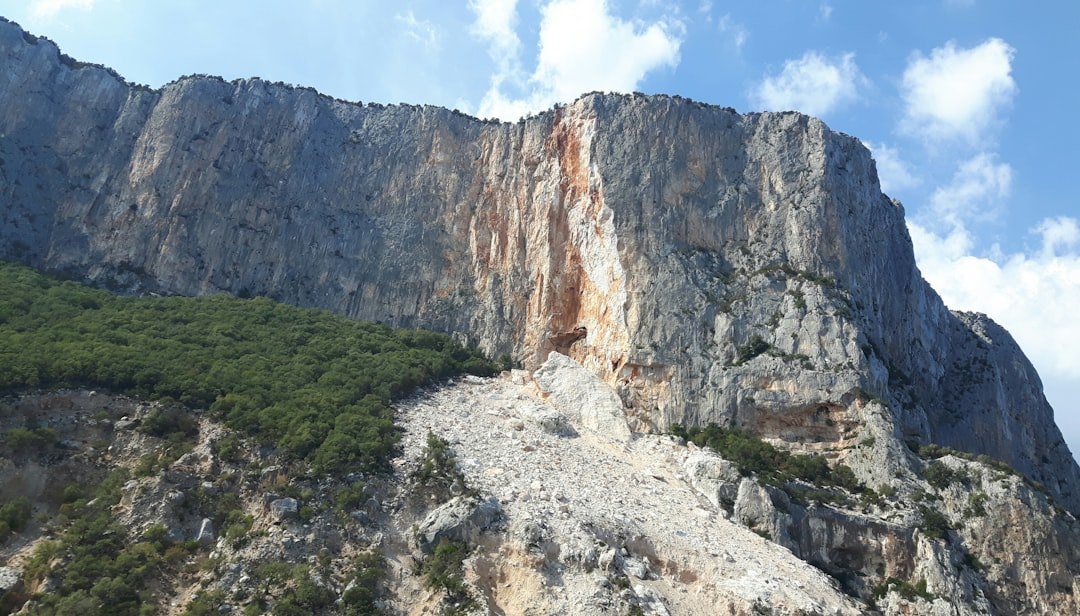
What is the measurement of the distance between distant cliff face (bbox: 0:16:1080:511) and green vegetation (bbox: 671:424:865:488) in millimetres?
→ 1590

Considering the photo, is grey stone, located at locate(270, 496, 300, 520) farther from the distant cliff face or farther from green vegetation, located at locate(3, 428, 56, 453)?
the distant cliff face

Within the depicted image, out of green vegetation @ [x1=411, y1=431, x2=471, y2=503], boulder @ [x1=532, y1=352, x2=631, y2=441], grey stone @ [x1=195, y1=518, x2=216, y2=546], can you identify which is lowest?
grey stone @ [x1=195, y1=518, x2=216, y2=546]

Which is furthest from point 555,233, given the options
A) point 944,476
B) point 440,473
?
point 944,476

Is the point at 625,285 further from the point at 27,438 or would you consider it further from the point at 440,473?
the point at 27,438

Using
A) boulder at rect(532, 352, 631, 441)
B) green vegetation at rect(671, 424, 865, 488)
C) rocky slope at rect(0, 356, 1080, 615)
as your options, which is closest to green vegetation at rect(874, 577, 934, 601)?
rocky slope at rect(0, 356, 1080, 615)

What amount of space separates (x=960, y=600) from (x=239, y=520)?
22470 millimetres

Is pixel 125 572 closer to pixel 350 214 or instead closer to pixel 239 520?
pixel 239 520

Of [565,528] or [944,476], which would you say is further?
[944,476]

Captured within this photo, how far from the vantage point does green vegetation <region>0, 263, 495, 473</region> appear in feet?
95.1

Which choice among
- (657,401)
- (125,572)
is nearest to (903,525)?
(657,401)

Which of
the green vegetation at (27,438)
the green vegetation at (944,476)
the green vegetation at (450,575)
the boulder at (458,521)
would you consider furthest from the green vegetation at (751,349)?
the green vegetation at (27,438)

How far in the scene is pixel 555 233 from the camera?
4572 centimetres

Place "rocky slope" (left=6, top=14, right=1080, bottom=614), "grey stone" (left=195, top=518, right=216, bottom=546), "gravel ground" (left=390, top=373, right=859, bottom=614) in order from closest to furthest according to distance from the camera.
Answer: "grey stone" (left=195, top=518, right=216, bottom=546), "gravel ground" (left=390, top=373, right=859, bottom=614), "rocky slope" (left=6, top=14, right=1080, bottom=614)

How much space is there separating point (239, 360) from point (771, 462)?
21.3 meters
